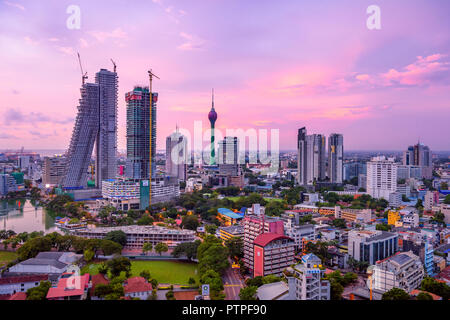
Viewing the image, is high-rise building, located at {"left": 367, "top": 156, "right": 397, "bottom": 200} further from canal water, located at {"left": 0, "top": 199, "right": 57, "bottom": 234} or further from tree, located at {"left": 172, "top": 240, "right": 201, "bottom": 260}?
canal water, located at {"left": 0, "top": 199, "right": 57, "bottom": 234}

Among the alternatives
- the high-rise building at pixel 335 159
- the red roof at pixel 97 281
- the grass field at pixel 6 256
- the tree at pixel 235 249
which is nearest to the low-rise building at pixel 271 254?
the tree at pixel 235 249

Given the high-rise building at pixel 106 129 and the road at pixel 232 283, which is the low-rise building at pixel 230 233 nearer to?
the road at pixel 232 283

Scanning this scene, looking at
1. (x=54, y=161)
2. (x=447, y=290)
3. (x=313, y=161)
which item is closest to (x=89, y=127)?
(x=54, y=161)

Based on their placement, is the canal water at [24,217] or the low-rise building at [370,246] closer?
the low-rise building at [370,246]

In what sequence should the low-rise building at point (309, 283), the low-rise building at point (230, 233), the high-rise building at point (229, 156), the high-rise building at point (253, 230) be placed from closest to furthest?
the low-rise building at point (309, 283) < the high-rise building at point (253, 230) < the low-rise building at point (230, 233) < the high-rise building at point (229, 156)

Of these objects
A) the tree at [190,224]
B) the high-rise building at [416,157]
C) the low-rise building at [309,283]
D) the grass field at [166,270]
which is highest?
the high-rise building at [416,157]

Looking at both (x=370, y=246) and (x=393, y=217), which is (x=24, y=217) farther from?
(x=393, y=217)
